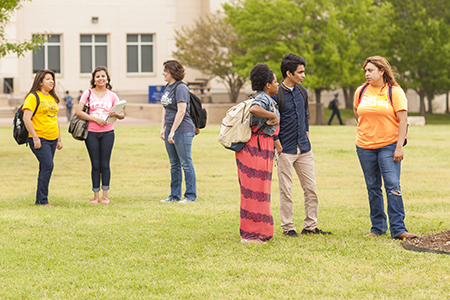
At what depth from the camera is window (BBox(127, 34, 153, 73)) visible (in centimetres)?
→ 4800

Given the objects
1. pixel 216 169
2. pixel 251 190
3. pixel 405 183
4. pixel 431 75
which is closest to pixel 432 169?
pixel 405 183

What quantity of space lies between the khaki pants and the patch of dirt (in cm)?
108

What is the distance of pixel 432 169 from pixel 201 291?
9.82 meters

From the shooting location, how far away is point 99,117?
845 cm

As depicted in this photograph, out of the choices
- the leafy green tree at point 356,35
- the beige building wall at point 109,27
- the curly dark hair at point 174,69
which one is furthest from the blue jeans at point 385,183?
the beige building wall at point 109,27

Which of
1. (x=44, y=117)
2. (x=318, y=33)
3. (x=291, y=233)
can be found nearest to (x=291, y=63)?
(x=291, y=233)

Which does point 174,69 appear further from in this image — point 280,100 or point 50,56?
point 50,56

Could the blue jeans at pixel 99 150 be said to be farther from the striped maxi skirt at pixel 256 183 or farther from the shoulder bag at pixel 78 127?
the striped maxi skirt at pixel 256 183

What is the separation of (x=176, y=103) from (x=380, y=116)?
3.40 meters

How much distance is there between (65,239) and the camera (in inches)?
251

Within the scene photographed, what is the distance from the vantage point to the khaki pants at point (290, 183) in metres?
6.29

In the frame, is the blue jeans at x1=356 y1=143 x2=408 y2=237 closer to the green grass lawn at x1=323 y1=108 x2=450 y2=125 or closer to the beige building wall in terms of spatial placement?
the green grass lawn at x1=323 y1=108 x2=450 y2=125

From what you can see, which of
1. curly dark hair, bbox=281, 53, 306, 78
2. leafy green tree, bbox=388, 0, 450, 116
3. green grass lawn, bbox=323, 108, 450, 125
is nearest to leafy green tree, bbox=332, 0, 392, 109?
leafy green tree, bbox=388, 0, 450, 116

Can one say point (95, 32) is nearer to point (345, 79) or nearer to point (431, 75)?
point (345, 79)
